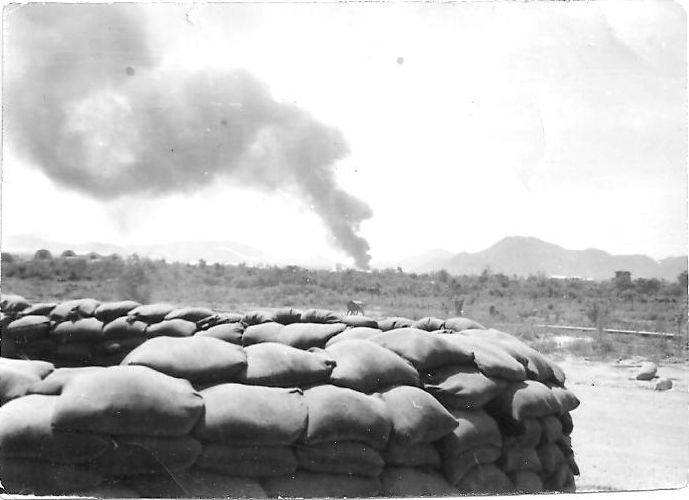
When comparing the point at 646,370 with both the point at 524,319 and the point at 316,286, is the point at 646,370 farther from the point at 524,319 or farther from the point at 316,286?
the point at 316,286

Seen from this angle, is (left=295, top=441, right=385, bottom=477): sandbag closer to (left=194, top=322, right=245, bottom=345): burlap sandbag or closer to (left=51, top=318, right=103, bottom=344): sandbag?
(left=194, top=322, right=245, bottom=345): burlap sandbag

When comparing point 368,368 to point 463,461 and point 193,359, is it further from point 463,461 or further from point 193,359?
point 193,359

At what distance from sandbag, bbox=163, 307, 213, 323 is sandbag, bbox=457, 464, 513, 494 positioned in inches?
83.1

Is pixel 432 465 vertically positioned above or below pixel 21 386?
below

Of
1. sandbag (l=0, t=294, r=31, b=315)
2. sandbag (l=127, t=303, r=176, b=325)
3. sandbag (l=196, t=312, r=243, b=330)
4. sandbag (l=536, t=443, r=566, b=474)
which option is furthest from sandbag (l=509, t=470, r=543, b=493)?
sandbag (l=0, t=294, r=31, b=315)

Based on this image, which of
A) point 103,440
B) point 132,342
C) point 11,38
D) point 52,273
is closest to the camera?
point 103,440

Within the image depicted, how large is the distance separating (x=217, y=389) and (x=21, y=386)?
0.70 m

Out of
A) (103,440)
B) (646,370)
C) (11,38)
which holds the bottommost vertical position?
(646,370)

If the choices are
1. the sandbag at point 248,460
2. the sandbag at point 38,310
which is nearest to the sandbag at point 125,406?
the sandbag at point 248,460

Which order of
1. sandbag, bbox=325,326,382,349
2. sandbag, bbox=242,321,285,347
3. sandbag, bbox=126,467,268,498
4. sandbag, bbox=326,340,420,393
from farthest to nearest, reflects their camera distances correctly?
sandbag, bbox=242,321,285,347 < sandbag, bbox=325,326,382,349 < sandbag, bbox=326,340,420,393 < sandbag, bbox=126,467,268,498

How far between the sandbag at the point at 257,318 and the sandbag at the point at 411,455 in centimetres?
170

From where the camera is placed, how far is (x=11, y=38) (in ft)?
8.16

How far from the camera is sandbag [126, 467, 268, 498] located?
70.1 inches

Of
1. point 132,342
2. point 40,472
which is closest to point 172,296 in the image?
point 132,342
